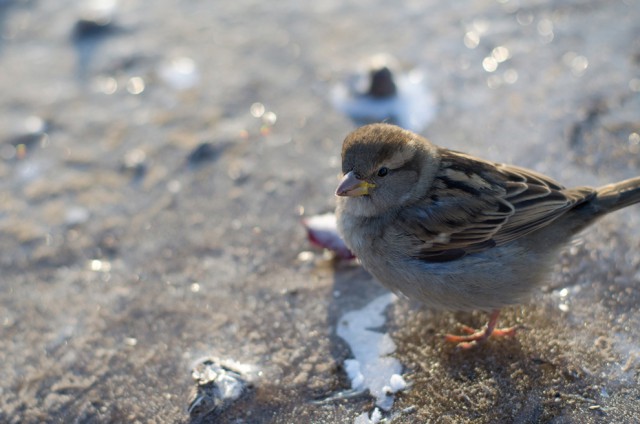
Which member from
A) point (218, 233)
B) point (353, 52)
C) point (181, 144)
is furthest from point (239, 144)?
point (353, 52)

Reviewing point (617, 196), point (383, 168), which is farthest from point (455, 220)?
point (617, 196)

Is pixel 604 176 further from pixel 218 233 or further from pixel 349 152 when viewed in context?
pixel 218 233

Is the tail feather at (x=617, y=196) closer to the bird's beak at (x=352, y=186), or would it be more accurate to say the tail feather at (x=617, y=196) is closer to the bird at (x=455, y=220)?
the bird at (x=455, y=220)

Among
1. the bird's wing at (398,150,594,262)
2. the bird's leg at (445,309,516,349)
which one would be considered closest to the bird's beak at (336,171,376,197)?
the bird's wing at (398,150,594,262)

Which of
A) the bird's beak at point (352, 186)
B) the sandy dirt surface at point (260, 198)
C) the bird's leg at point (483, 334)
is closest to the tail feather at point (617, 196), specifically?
the sandy dirt surface at point (260, 198)

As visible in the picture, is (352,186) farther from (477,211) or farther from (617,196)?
(617,196)

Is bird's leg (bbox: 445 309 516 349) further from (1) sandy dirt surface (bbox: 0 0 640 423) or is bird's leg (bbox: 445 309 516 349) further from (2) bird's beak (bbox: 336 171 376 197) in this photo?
(2) bird's beak (bbox: 336 171 376 197)
